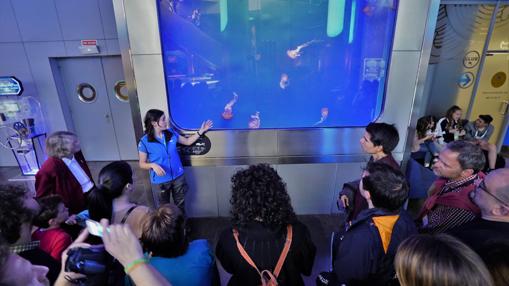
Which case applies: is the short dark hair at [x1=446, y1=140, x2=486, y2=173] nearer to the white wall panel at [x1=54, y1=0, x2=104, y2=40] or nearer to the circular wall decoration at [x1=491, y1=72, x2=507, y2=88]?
the circular wall decoration at [x1=491, y1=72, x2=507, y2=88]

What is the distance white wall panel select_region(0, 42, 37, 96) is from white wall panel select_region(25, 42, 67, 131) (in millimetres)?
111

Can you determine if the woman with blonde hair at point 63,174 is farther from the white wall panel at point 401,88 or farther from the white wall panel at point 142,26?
the white wall panel at point 401,88

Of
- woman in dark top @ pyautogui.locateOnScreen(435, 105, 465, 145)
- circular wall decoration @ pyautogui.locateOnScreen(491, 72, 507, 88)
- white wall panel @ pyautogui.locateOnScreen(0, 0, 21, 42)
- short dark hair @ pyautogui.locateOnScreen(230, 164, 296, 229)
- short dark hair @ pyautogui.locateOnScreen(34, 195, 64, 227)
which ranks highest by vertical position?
white wall panel @ pyautogui.locateOnScreen(0, 0, 21, 42)

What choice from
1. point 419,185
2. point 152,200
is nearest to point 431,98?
point 419,185

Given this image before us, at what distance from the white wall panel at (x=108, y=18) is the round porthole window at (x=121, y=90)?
88 centimetres

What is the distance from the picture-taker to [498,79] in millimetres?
4719

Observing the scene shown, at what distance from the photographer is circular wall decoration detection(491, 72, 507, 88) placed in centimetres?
469

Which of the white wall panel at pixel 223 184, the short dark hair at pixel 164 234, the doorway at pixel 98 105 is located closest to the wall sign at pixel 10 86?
the doorway at pixel 98 105

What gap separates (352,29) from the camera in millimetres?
2855

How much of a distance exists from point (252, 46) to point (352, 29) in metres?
1.16

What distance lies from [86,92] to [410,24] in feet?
19.3

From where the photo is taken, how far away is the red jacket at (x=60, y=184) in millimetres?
2117

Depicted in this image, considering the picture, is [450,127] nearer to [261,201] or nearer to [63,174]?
[261,201]

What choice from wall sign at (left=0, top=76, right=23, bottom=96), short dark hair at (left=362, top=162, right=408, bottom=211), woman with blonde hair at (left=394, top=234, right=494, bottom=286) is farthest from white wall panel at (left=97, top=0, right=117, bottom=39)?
woman with blonde hair at (left=394, top=234, right=494, bottom=286)
